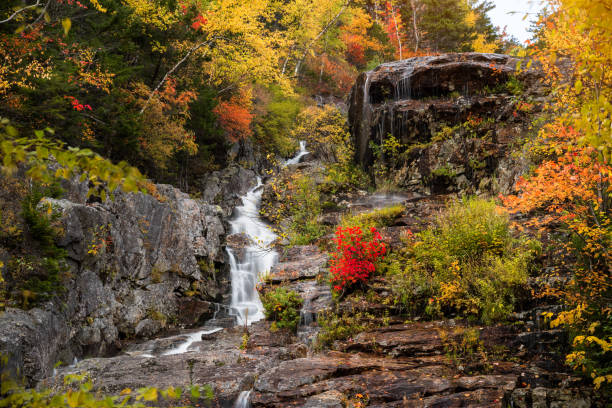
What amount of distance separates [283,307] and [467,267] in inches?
164

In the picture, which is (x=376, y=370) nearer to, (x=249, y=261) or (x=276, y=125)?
(x=249, y=261)

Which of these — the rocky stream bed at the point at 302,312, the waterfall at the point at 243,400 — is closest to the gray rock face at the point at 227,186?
the rocky stream bed at the point at 302,312

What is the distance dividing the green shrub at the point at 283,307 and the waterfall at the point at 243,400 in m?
2.66

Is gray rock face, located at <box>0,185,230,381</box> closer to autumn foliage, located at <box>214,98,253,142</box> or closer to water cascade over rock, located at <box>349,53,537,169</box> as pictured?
autumn foliage, located at <box>214,98,253,142</box>

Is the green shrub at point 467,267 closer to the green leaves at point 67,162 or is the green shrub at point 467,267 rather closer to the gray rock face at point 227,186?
the green leaves at point 67,162

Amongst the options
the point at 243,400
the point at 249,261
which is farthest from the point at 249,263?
the point at 243,400

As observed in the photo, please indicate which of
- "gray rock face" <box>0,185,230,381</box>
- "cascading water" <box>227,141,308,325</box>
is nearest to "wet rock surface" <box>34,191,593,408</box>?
"gray rock face" <box>0,185,230,381</box>

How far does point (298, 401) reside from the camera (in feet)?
16.1

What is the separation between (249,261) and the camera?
584 inches

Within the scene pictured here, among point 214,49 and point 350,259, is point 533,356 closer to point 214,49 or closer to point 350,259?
point 350,259

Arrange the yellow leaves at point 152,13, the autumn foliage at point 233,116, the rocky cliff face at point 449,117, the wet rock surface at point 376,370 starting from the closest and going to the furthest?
the wet rock surface at point 376,370 < the rocky cliff face at point 449,117 < the yellow leaves at point 152,13 < the autumn foliage at point 233,116

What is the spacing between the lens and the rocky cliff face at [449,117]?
13.5 m

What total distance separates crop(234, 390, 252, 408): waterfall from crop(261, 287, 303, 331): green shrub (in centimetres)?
266

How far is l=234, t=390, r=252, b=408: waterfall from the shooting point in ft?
17.9
